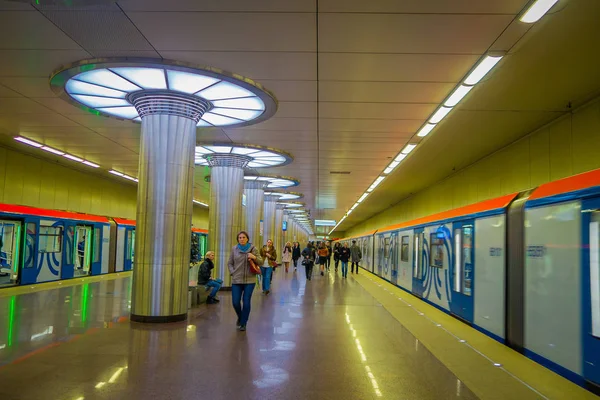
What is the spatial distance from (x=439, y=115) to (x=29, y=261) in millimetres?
14132

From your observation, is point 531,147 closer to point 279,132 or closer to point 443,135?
point 443,135

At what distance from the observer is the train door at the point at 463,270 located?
31.3 ft

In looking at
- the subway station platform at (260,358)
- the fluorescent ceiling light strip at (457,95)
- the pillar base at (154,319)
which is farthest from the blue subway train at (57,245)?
the fluorescent ceiling light strip at (457,95)

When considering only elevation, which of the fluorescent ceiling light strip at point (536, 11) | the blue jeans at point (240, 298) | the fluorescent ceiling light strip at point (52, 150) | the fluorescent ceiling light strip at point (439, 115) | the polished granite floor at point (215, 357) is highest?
the fluorescent ceiling light strip at point (52, 150)

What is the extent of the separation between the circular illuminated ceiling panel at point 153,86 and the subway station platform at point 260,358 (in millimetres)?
4272

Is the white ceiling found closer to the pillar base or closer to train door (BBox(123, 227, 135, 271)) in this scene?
the pillar base

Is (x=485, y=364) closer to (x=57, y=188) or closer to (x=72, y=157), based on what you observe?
(x=72, y=157)

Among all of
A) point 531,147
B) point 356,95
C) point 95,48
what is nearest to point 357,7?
point 356,95

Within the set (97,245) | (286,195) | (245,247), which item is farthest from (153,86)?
(286,195)

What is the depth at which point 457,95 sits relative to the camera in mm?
8617

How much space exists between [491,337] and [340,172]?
10.9 metres

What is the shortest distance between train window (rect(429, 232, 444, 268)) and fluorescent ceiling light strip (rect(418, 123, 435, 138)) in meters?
2.59

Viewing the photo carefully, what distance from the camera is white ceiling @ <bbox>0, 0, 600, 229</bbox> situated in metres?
5.66

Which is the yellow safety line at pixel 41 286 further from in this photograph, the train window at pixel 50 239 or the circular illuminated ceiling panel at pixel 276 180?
the circular illuminated ceiling panel at pixel 276 180
